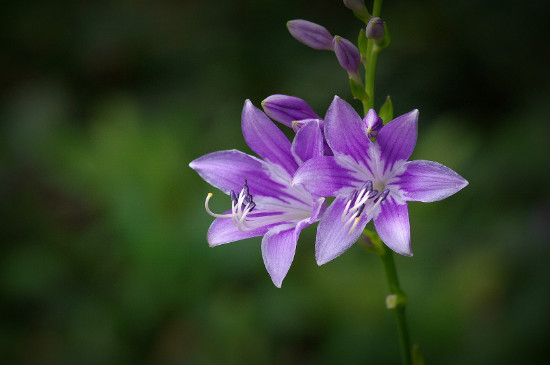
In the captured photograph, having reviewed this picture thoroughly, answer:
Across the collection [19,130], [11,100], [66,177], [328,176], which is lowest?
[328,176]

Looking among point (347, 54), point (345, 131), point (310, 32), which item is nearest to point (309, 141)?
point (345, 131)

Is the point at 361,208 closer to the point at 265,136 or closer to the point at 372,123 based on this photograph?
the point at 372,123

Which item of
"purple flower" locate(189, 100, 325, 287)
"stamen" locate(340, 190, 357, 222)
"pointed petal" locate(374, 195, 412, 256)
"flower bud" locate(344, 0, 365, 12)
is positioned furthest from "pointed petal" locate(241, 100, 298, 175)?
"flower bud" locate(344, 0, 365, 12)

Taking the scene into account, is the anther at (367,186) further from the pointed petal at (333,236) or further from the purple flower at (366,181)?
the pointed petal at (333,236)

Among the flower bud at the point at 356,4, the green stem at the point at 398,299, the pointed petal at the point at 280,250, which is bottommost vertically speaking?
the green stem at the point at 398,299

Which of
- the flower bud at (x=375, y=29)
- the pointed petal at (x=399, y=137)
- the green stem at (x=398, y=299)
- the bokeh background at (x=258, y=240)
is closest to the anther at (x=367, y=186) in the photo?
the pointed petal at (x=399, y=137)

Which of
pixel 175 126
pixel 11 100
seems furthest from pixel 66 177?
pixel 11 100

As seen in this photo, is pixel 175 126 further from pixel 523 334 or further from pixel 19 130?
pixel 523 334
